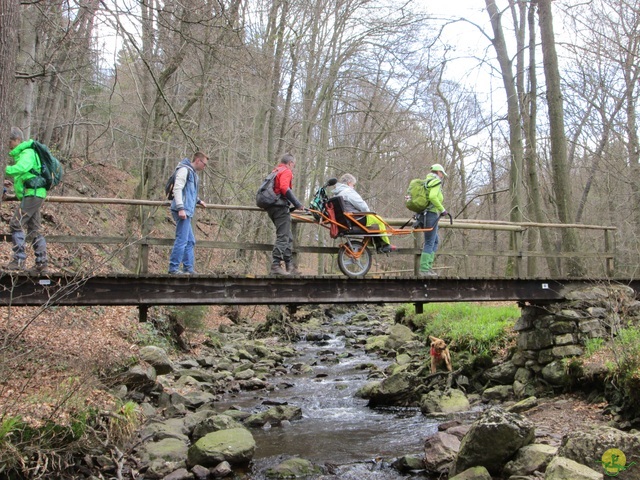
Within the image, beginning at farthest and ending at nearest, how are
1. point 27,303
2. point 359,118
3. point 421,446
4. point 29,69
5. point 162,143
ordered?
point 359,118
point 162,143
point 29,69
point 421,446
point 27,303

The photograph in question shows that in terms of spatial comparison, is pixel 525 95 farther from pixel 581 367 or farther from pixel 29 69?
pixel 29 69

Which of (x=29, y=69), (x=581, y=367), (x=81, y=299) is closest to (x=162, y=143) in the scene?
(x=29, y=69)

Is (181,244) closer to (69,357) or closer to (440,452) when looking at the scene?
(69,357)

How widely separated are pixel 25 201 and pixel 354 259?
4.81 metres

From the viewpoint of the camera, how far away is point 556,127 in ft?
41.7

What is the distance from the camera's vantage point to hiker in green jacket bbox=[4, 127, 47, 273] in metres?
6.80

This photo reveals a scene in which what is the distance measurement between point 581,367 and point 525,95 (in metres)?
8.68

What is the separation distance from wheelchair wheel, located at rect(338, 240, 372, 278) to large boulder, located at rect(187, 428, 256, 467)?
3.00 metres

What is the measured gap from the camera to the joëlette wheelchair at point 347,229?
8766 millimetres

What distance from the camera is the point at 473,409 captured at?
954cm

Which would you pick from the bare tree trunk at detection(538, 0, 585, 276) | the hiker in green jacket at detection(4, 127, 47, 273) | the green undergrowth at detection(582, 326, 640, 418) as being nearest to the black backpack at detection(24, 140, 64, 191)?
the hiker in green jacket at detection(4, 127, 47, 273)

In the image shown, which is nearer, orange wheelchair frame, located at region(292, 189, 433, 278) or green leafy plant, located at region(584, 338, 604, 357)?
orange wheelchair frame, located at region(292, 189, 433, 278)

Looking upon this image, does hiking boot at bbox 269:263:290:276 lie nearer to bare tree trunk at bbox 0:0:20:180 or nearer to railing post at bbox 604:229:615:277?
bare tree trunk at bbox 0:0:20:180

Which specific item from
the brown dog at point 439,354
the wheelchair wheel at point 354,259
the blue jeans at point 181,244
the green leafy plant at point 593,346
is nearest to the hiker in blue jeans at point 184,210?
the blue jeans at point 181,244
